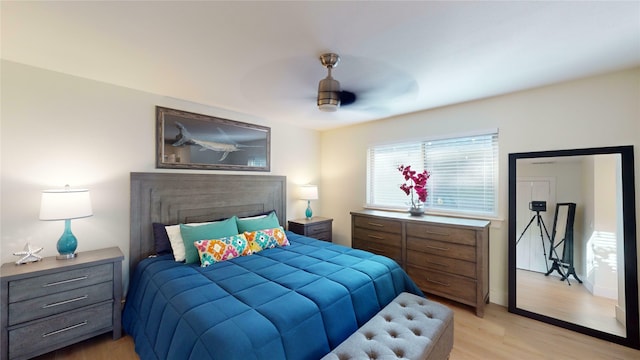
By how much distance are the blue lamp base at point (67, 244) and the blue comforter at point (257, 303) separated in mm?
510

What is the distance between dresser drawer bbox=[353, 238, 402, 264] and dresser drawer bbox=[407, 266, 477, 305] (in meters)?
0.19

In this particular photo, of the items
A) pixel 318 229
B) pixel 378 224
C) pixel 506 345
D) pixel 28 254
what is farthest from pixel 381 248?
pixel 28 254

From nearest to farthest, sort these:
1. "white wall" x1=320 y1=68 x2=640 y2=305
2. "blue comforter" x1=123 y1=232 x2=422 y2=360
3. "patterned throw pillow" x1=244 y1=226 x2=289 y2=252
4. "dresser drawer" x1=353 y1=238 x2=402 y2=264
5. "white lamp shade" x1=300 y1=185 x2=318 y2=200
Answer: "blue comforter" x1=123 y1=232 x2=422 y2=360, "white wall" x1=320 y1=68 x2=640 y2=305, "patterned throw pillow" x1=244 y1=226 x2=289 y2=252, "dresser drawer" x1=353 y1=238 x2=402 y2=264, "white lamp shade" x1=300 y1=185 x2=318 y2=200

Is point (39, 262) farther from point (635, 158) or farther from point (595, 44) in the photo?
point (635, 158)

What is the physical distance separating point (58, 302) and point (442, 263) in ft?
11.3

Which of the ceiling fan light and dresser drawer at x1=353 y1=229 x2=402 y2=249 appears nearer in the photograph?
the ceiling fan light

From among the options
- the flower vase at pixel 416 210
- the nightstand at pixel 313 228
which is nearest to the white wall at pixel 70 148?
the nightstand at pixel 313 228

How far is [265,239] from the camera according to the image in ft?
8.96

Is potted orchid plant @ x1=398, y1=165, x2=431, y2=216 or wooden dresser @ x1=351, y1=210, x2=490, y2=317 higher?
potted orchid plant @ x1=398, y1=165, x2=431, y2=216

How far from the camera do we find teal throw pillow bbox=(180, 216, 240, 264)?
2305 mm

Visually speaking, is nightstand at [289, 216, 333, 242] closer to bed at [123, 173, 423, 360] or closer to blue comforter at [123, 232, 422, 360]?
bed at [123, 173, 423, 360]

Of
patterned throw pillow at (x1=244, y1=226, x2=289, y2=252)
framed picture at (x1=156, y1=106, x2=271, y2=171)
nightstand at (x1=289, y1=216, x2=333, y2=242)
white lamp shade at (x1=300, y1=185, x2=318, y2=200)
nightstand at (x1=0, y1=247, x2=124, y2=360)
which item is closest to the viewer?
nightstand at (x1=0, y1=247, x2=124, y2=360)

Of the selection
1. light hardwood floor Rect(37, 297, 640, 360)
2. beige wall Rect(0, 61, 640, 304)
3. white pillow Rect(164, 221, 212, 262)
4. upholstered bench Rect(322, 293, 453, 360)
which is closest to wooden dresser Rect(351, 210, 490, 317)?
light hardwood floor Rect(37, 297, 640, 360)

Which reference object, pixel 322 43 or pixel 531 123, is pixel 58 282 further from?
pixel 531 123
